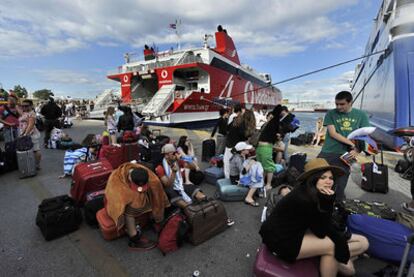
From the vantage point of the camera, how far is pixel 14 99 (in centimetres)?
560

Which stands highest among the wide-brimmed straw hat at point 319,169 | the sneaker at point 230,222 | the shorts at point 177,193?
the wide-brimmed straw hat at point 319,169

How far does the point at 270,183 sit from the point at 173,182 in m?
1.99

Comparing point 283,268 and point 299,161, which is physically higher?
point 299,161

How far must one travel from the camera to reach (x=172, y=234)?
2.29 metres

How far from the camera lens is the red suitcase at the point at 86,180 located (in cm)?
311

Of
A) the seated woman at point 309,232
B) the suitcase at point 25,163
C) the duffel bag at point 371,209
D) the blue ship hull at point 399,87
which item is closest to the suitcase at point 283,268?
the seated woman at point 309,232

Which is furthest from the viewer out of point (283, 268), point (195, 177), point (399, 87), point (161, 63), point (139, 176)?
point (161, 63)

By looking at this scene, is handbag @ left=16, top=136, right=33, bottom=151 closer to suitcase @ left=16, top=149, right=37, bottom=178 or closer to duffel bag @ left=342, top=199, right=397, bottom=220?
suitcase @ left=16, top=149, right=37, bottom=178

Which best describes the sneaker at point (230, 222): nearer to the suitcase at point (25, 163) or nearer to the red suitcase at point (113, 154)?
the red suitcase at point (113, 154)

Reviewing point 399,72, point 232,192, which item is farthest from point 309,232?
point 399,72

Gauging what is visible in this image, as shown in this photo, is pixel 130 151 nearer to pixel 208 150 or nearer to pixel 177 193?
pixel 208 150

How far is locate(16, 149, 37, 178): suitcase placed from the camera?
4.43 m

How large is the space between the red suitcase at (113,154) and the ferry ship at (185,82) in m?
7.12

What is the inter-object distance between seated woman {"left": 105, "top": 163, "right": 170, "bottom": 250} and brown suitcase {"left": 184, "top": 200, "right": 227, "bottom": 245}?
0.46 meters
